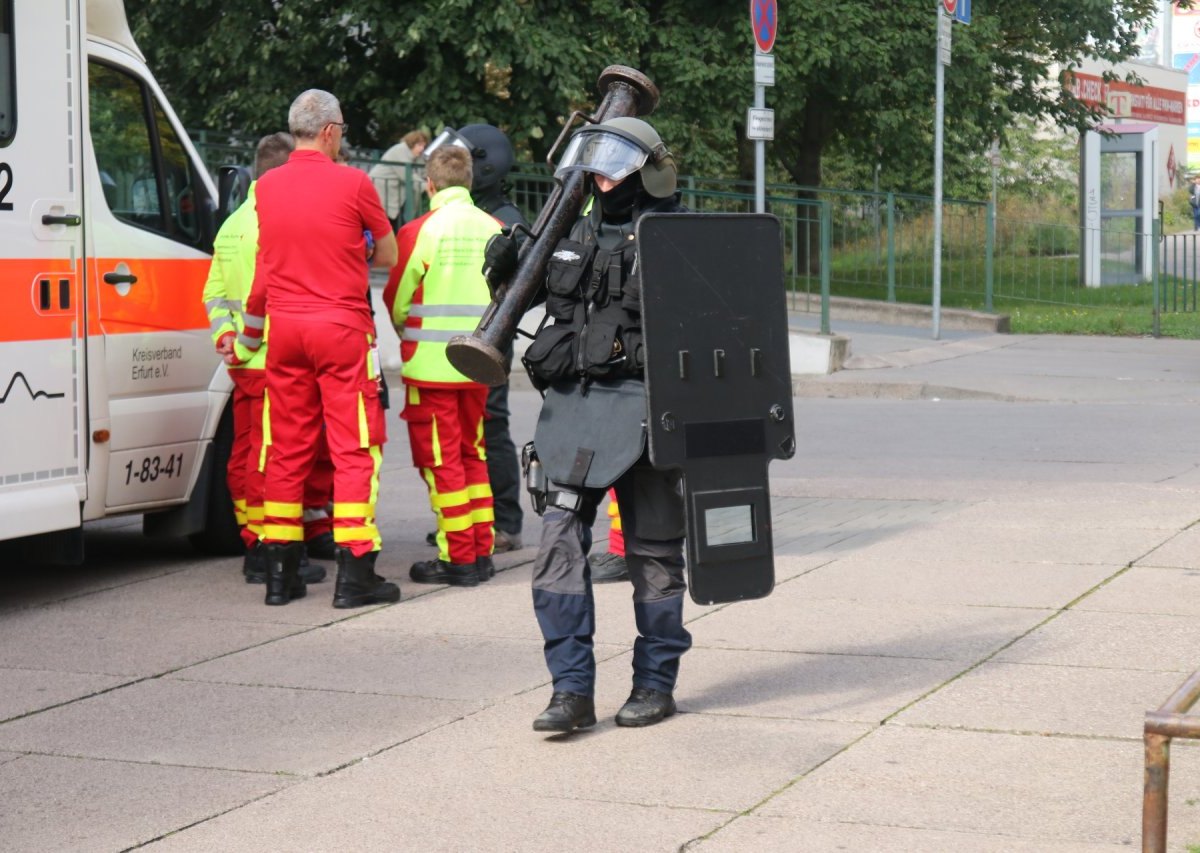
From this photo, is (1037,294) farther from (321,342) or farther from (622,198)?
(622,198)

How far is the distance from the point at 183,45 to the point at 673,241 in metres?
19.6

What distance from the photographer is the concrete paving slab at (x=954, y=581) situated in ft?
24.2

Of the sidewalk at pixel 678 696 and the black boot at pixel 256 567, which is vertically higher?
the black boot at pixel 256 567

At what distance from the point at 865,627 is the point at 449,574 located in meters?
1.96

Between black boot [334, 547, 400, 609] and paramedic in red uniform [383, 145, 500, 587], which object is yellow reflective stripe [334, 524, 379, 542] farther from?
paramedic in red uniform [383, 145, 500, 587]

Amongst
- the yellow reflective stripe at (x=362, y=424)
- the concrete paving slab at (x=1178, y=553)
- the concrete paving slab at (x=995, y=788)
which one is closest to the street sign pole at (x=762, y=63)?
the concrete paving slab at (x=1178, y=553)

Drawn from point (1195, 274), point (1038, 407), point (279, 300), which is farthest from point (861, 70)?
point (279, 300)

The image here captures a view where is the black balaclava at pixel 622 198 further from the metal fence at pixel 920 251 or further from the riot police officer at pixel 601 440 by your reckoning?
the metal fence at pixel 920 251

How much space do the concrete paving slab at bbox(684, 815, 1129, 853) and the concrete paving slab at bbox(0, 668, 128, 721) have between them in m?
2.54

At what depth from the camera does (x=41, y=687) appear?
20.3 ft

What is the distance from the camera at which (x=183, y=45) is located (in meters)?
23.6

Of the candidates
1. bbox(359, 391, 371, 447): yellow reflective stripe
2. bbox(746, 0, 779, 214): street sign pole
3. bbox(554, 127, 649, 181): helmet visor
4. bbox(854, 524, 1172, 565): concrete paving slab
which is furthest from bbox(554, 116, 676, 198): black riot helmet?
bbox(746, 0, 779, 214): street sign pole

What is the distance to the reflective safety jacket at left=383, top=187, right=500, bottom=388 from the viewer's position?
310 inches

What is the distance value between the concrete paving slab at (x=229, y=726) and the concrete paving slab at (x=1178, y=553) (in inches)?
141
